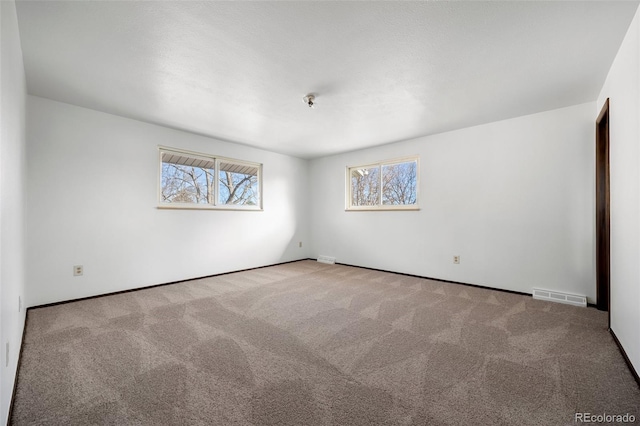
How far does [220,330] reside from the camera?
2.35 metres

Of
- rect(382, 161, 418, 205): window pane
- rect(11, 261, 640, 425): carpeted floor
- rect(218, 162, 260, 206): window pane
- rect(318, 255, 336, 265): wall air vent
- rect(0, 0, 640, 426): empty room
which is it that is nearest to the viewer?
rect(11, 261, 640, 425): carpeted floor

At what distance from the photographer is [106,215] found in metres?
3.39

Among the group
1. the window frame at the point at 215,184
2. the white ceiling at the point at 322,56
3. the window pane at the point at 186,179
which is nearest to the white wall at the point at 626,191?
the white ceiling at the point at 322,56

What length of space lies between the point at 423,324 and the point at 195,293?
2729 millimetres

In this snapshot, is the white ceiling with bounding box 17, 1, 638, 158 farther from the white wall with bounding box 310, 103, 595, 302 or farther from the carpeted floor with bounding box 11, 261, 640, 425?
the carpeted floor with bounding box 11, 261, 640, 425

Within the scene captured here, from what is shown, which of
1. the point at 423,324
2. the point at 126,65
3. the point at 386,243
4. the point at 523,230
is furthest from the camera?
the point at 386,243

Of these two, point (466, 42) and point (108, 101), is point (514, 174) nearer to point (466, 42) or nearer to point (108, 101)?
point (466, 42)

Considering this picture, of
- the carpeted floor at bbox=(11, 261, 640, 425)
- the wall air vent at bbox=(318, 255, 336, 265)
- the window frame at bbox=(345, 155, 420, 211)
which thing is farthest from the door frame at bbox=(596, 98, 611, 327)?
the wall air vent at bbox=(318, 255, 336, 265)

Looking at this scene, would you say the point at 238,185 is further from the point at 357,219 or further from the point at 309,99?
the point at 309,99

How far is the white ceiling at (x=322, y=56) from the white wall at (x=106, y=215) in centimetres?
35

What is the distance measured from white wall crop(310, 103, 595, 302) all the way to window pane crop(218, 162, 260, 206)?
2242 millimetres

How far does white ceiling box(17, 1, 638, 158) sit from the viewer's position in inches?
67.2

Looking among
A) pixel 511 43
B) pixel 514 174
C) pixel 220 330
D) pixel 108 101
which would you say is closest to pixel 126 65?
pixel 108 101

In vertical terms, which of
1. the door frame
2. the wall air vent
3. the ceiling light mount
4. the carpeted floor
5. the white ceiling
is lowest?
the carpeted floor
